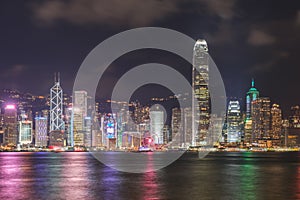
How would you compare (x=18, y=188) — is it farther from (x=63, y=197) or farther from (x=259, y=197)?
(x=259, y=197)

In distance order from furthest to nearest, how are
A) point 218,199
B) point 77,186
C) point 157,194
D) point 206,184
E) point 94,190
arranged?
point 206,184 → point 77,186 → point 94,190 → point 157,194 → point 218,199

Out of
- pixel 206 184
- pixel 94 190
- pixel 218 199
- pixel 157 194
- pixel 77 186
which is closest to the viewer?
pixel 218 199

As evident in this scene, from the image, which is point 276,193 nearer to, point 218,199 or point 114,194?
point 218,199

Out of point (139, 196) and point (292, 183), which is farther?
point (292, 183)

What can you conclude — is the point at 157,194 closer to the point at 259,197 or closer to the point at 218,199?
the point at 218,199

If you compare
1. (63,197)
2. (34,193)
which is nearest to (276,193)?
(63,197)

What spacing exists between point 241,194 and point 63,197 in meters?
13.0

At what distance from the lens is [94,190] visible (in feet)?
127

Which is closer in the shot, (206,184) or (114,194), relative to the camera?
(114,194)

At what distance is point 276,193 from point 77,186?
651 inches

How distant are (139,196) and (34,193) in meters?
8.31

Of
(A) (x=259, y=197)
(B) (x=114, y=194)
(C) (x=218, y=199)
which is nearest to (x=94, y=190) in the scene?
(B) (x=114, y=194)

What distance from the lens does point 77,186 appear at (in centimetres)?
4175

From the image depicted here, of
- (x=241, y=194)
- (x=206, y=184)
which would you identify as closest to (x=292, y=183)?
(x=206, y=184)
